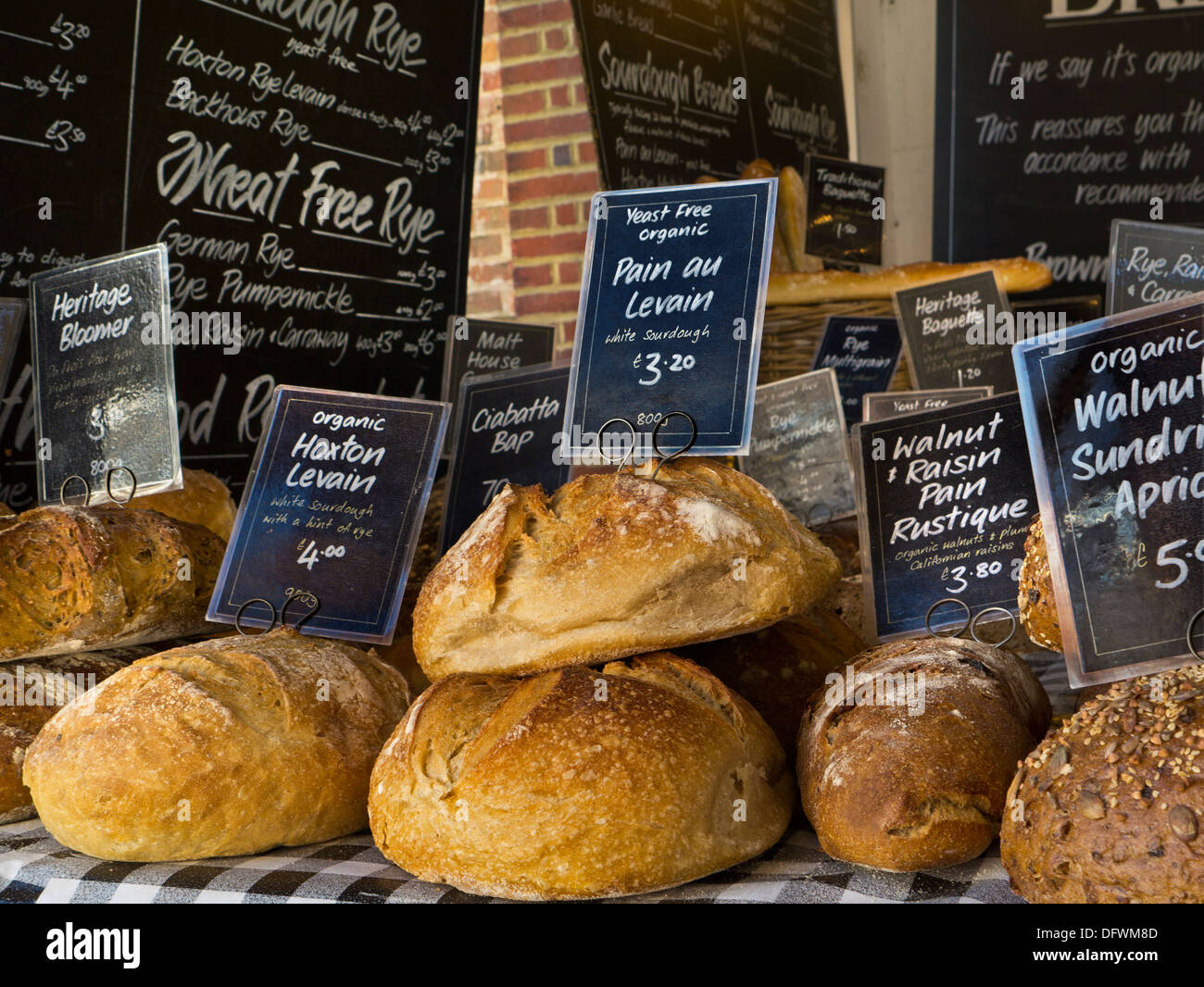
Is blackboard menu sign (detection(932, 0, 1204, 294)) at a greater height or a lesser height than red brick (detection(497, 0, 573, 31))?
lesser

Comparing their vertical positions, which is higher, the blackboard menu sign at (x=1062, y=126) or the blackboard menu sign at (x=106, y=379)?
the blackboard menu sign at (x=1062, y=126)

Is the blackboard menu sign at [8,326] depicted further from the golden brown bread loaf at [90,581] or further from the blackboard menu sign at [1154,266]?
the blackboard menu sign at [1154,266]

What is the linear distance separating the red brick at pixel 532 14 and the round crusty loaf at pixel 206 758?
3.98 m

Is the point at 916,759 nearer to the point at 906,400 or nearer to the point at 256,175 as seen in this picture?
the point at 906,400

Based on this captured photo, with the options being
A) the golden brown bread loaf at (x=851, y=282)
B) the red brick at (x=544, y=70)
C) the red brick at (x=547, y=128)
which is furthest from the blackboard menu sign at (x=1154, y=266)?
the red brick at (x=544, y=70)

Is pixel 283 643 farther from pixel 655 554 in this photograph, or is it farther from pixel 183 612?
pixel 655 554

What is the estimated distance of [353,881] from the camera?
5.02 ft

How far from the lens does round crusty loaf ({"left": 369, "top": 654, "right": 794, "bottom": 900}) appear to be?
1441mm

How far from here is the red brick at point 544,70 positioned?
16.5ft

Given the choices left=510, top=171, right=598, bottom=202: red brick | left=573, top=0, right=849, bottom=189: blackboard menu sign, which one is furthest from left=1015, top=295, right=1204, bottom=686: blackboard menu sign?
left=510, top=171, right=598, bottom=202: red brick

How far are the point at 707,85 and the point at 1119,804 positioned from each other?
166 inches

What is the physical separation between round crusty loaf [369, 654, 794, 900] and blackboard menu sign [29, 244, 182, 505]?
925 millimetres

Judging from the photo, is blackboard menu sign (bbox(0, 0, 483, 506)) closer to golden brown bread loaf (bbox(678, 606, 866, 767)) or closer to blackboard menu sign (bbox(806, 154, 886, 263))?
blackboard menu sign (bbox(806, 154, 886, 263))

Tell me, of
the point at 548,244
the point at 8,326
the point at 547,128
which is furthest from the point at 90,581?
the point at 547,128
